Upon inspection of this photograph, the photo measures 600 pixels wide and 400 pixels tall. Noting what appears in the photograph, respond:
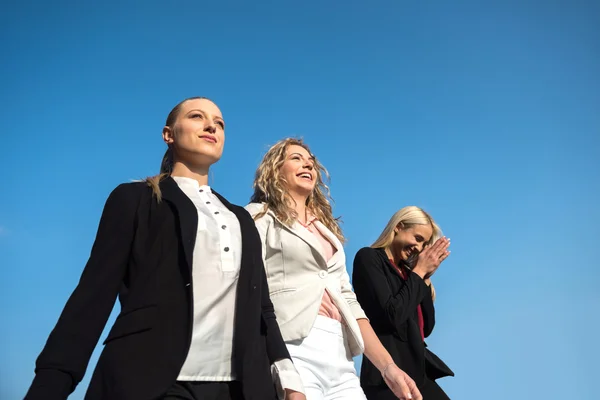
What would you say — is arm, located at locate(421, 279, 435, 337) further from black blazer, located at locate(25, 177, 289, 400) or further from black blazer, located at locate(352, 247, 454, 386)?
black blazer, located at locate(25, 177, 289, 400)

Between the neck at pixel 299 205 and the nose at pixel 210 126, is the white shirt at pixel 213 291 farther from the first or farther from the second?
the neck at pixel 299 205

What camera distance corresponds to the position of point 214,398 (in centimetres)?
283

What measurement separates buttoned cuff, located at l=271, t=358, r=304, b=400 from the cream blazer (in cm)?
96

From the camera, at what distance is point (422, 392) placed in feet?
17.9

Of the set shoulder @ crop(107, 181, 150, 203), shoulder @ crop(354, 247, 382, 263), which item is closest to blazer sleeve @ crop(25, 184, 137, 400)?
shoulder @ crop(107, 181, 150, 203)

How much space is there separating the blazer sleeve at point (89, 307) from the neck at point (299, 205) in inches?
76.4

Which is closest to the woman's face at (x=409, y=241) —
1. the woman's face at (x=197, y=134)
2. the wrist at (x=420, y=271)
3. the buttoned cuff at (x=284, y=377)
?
the wrist at (x=420, y=271)

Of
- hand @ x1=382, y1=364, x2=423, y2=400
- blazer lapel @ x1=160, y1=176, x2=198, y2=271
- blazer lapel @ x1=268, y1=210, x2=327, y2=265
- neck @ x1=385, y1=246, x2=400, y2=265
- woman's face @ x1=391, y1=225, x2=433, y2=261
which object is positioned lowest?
hand @ x1=382, y1=364, x2=423, y2=400

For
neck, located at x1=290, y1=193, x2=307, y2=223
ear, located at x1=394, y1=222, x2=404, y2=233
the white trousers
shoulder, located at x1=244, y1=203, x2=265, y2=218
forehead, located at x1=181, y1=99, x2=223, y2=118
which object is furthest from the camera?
ear, located at x1=394, y1=222, x2=404, y2=233

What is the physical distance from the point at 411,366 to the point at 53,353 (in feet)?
11.3

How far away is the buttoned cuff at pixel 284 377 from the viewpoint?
3090 mm

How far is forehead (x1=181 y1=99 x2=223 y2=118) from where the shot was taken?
369cm

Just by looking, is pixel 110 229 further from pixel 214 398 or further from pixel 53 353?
pixel 214 398

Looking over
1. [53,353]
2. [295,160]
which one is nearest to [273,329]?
[53,353]
